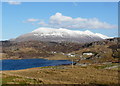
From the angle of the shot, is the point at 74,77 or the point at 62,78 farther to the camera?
the point at 74,77

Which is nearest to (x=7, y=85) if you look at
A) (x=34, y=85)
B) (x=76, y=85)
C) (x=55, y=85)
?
(x=34, y=85)

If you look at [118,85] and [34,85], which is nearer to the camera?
[34,85]

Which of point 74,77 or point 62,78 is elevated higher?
point 62,78

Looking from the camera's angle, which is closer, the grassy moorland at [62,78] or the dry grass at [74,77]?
the grassy moorland at [62,78]

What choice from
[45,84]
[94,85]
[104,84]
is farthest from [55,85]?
[104,84]

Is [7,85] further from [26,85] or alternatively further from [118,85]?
[118,85]

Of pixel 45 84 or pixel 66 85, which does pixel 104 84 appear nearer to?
pixel 66 85

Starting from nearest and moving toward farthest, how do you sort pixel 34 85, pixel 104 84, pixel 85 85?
pixel 34 85
pixel 85 85
pixel 104 84

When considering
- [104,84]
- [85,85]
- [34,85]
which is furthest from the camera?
[104,84]

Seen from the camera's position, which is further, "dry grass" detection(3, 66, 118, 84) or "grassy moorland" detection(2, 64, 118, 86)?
"dry grass" detection(3, 66, 118, 84)
